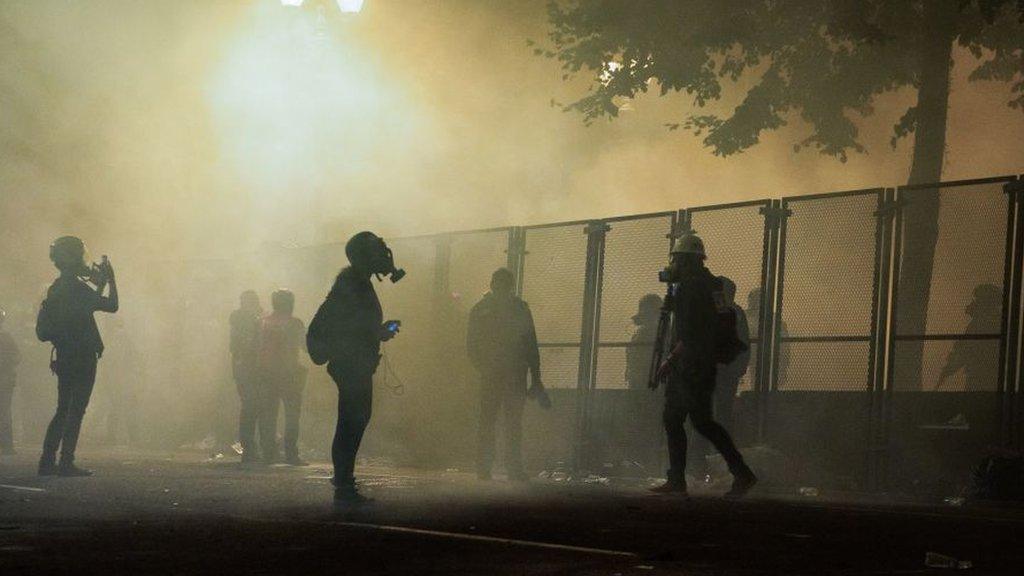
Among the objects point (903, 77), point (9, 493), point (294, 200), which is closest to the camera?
point (9, 493)

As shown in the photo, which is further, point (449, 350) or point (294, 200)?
point (294, 200)

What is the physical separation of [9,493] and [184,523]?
305 cm

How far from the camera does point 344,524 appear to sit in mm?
9867

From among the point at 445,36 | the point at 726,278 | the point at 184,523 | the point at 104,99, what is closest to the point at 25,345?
the point at 104,99

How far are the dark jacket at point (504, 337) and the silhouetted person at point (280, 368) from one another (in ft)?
11.3

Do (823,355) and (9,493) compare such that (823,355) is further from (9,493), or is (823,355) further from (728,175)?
(728,175)

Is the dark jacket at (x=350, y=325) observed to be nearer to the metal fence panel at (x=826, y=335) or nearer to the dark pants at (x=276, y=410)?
the metal fence panel at (x=826, y=335)

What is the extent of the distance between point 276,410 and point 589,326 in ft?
12.7

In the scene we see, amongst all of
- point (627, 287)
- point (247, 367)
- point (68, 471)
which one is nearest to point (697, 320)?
point (627, 287)

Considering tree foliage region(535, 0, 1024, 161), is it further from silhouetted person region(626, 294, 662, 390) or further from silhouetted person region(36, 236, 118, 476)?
silhouetted person region(36, 236, 118, 476)

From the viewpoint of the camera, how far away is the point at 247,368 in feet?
65.2

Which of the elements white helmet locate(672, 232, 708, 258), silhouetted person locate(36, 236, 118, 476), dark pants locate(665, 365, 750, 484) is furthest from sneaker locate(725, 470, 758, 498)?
silhouetted person locate(36, 236, 118, 476)

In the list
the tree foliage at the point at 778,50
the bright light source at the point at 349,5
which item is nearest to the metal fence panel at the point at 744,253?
the tree foliage at the point at 778,50

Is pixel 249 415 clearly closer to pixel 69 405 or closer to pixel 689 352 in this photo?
pixel 69 405
